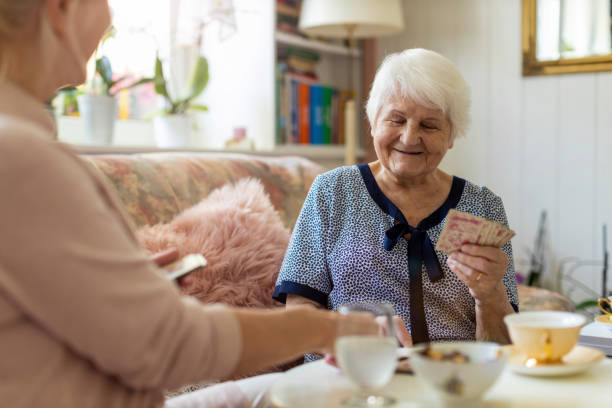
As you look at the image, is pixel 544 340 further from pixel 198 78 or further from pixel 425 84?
pixel 198 78

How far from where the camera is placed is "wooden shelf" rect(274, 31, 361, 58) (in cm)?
326

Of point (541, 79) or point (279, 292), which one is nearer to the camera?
point (279, 292)

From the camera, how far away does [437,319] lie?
1.65 m

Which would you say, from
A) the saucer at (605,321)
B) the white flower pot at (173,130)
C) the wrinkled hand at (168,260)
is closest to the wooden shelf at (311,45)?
the white flower pot at (173,130)

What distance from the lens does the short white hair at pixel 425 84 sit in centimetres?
172

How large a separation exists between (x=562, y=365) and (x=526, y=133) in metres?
2.62

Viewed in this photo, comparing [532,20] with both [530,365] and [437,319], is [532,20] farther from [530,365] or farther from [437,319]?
[530,365]

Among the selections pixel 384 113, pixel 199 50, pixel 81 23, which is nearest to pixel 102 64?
pixel 199 50

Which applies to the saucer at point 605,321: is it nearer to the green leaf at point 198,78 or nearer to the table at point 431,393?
the table at point 431,393

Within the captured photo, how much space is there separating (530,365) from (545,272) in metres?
2.56

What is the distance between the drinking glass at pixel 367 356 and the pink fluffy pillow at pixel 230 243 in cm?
86

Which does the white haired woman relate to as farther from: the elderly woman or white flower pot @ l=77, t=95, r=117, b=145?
white flower pot @ l=77, t=95, r=117, b=145

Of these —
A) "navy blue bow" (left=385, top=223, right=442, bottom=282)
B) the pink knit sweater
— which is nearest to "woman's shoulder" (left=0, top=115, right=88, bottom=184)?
the pink knit sweater

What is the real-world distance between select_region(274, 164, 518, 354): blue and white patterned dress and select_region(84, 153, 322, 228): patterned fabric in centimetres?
44
